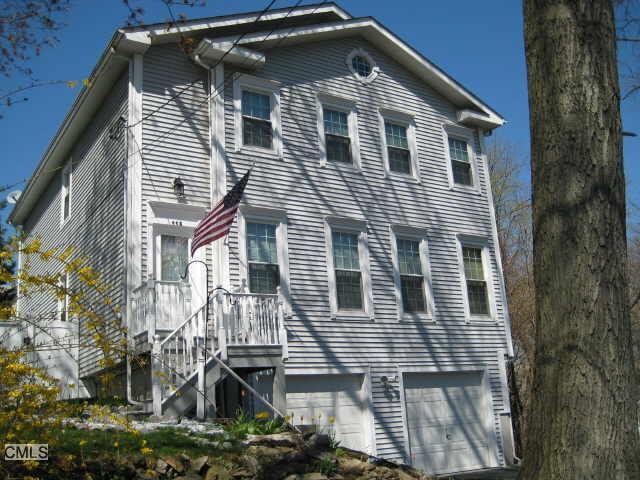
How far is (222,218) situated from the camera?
37.0 feet

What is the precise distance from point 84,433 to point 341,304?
7025 mm

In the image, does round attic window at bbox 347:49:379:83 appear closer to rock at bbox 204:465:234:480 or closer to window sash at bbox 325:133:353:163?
window sash at bbox 325:133:353:163

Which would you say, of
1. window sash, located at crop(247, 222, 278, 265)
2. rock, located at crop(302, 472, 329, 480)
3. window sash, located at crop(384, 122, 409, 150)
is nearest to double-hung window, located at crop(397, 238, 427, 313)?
window sash, located at crop(384, 122, 409, 150)

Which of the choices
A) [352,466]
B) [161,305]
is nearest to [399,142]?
[161,305]

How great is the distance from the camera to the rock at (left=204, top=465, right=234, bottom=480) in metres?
7.38

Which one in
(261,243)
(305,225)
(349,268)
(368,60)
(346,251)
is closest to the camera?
(261,243)

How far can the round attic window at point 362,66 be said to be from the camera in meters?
16.4

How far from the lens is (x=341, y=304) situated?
14.4m

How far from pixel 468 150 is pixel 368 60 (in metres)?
3.57

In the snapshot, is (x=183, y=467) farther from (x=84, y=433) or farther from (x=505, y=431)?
(x=505, y=431)

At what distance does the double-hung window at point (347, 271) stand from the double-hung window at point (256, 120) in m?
2.47

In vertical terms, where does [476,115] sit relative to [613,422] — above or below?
above

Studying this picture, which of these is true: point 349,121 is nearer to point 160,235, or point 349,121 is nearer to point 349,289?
point 349,289

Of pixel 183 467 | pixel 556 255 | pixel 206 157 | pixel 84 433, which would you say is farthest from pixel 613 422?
pixel 206 157
